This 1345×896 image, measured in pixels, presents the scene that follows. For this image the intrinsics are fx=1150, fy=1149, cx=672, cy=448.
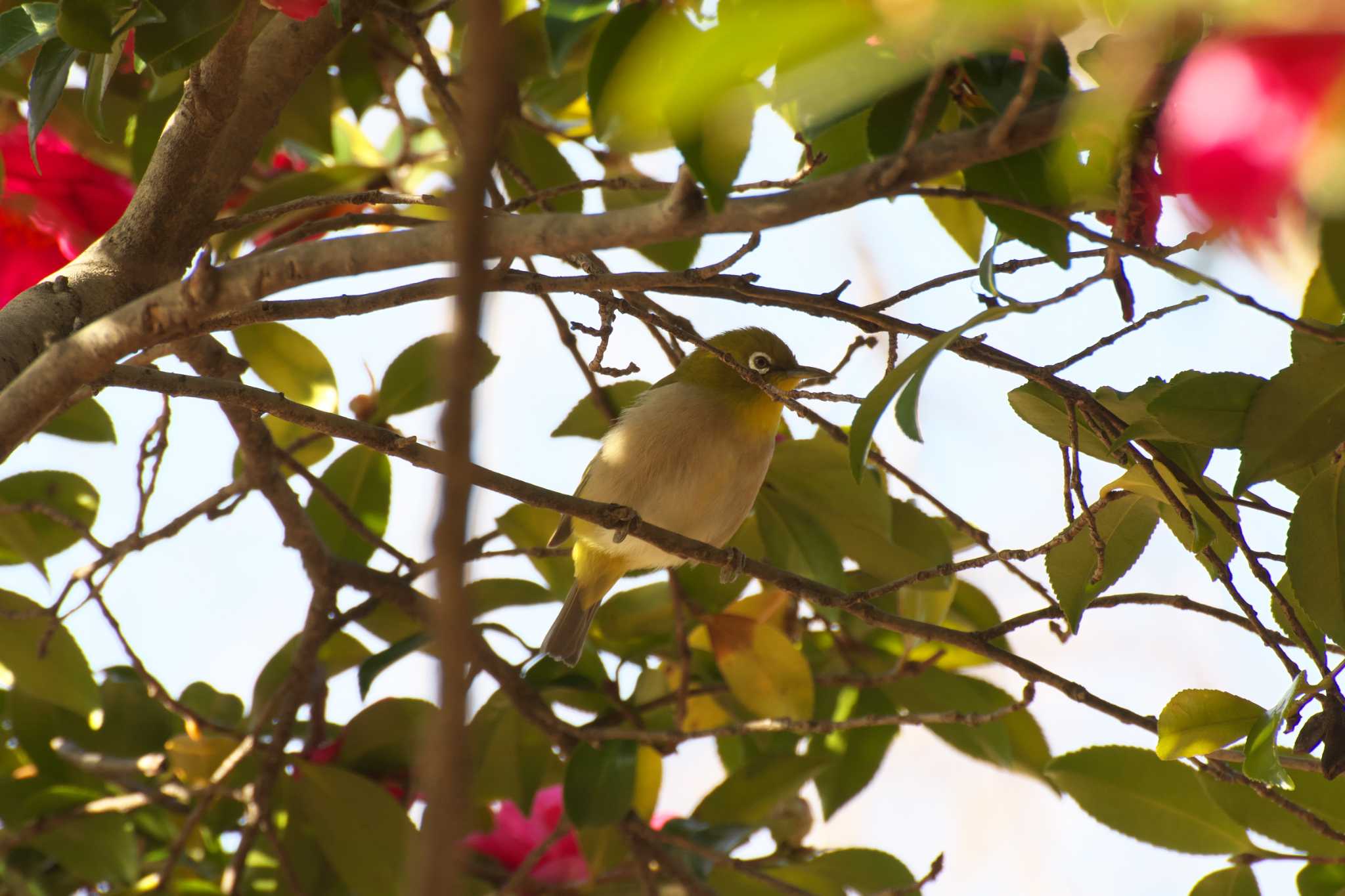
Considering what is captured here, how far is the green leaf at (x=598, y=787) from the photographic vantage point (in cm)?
190

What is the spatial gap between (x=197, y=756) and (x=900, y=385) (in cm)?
158

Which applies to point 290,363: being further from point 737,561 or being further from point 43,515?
point 737,561

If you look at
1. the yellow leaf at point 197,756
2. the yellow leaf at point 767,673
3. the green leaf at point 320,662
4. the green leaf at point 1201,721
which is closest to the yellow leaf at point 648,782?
the yellow leaf at point 767,673

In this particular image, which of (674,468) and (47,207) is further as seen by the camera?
(674,468)

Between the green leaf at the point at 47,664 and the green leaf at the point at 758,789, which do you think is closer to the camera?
the green leaf at the point at 47,664

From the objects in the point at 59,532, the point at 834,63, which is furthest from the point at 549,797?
the point at 834,63

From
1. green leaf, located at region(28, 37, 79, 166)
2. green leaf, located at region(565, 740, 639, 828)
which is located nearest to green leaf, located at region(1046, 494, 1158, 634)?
green leaf, located at region(565, 740, 639, 828)

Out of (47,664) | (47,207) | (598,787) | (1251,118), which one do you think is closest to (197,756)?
(47,664)

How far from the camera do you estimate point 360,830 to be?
198cm

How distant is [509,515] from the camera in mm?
2375

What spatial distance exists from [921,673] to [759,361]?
→ 1034mm

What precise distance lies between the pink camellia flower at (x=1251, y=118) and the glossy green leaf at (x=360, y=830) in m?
1.74

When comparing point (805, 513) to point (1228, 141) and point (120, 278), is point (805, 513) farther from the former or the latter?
point (1228, 141)

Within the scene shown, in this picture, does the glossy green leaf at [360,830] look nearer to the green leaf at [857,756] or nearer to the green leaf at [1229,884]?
the green leaf at [857,756]
